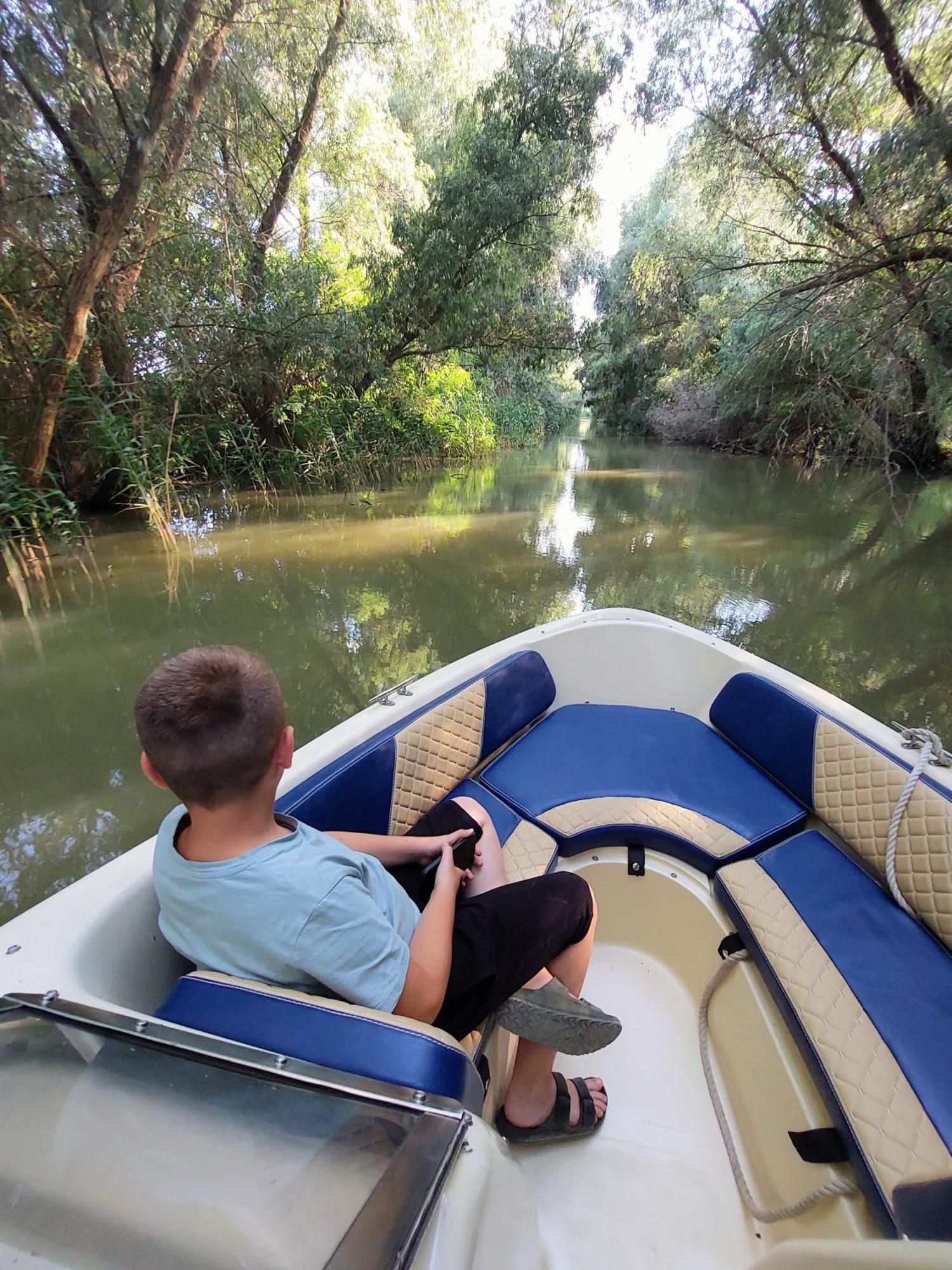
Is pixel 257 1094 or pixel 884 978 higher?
pixel 257 1094

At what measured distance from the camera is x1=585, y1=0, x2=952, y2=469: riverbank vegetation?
5305 millimetres

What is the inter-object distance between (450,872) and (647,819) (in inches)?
31.7

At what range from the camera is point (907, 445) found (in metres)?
12.4

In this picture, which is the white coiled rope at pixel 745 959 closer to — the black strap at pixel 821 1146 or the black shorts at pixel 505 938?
the black strap at pixel 821 1146

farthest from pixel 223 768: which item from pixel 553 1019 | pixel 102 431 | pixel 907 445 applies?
pixel 907 445

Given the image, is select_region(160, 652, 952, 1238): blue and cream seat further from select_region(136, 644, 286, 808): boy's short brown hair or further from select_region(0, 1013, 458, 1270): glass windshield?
select_region(136, 644, 286, 808): boy's short brown hair

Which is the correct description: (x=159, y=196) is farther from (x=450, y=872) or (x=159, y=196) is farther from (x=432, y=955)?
(x=432, y=955)

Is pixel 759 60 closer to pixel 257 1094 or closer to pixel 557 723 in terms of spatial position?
pixel 557 723

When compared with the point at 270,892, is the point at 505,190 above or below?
above

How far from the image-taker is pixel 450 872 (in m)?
1.18

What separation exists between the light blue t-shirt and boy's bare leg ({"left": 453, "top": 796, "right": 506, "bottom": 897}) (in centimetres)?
49

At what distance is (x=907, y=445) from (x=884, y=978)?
14.8m

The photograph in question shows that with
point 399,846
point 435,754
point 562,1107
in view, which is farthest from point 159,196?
point 562,1107

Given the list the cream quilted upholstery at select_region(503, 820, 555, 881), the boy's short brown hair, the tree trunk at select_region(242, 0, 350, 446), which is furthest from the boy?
the tree trunk at select_region(242, 0, 350, 446)
